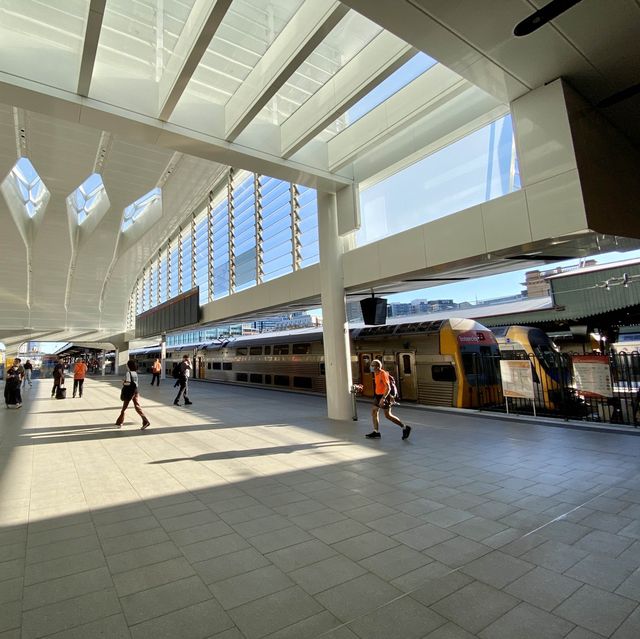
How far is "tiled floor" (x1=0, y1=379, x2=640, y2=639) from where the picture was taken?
2.40m

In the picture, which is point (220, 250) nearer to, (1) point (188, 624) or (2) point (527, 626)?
(1) point (188, 624)

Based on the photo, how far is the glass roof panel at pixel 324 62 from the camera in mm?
6891

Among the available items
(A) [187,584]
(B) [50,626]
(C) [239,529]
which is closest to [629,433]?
(C) [239,529]

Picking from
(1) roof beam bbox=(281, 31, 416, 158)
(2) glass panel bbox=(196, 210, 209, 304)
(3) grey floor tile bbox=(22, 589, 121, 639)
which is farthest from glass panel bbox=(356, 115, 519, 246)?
(2) glass panel bbox=(196, 210, 209, 304)

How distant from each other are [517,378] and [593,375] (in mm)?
1742

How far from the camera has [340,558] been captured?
316 cm

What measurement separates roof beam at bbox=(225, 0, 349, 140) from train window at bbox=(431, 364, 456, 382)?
861 cm

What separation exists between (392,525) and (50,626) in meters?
2.79

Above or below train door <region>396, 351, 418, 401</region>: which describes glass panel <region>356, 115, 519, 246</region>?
above

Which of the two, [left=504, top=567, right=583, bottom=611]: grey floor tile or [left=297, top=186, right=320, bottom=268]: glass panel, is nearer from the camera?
[left=504, top=567, right=583, bottom=611]: grey floor tile

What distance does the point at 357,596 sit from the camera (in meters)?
2.63

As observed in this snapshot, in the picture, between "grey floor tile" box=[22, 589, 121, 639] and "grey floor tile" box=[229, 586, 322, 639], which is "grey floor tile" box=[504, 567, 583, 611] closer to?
"grey floor tile" box=[229, 586, 322, 639]

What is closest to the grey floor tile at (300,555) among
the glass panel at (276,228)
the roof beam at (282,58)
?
the roof beam at (282,58)

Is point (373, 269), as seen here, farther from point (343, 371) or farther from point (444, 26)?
point (444, 26)
